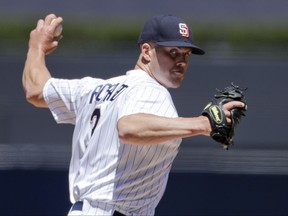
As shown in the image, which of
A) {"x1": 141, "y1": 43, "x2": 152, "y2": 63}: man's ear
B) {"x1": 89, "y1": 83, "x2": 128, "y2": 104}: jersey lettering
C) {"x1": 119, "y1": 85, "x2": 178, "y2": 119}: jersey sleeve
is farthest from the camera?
{"x1": 141, "y1": 43, "x2": 152, "y2": 63}: man's ear

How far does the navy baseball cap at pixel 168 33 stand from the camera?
137 inches

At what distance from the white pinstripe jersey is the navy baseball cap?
15cm

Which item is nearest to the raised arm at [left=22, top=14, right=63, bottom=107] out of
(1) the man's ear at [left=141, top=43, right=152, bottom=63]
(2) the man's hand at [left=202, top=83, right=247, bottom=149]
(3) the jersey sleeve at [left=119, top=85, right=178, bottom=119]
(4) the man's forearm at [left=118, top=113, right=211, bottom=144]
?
(1) the man's ear at [left=141, top=43, right=152, bottom=63]

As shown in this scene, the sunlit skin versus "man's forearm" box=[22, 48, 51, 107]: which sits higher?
the sunlit skin

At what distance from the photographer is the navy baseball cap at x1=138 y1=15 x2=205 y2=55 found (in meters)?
3.47

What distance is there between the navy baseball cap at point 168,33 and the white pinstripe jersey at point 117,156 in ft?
0.49

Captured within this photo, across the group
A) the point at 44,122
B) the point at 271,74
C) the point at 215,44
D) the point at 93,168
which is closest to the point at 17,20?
the point at 215,44

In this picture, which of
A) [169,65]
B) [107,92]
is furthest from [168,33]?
[107,92]

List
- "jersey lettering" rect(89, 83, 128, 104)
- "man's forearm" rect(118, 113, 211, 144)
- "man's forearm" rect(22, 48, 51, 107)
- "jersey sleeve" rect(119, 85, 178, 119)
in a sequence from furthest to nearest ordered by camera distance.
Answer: "man's forearm" rect(22, 48, 51, 107) → "jersey lettering" rect(89, 83, 128, 104) → "jersey sleeve" rect(119, 85, 178, 119) → "man's forearm" rect(118, 113, 211, 144)

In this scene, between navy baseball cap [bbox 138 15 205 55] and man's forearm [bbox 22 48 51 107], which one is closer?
navy baseball cap [bbox 138 15 205 55]

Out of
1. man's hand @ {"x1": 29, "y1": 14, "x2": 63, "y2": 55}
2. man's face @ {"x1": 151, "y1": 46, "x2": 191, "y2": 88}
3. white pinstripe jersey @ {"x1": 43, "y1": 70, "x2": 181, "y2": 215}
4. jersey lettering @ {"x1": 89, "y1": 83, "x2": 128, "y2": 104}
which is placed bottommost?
white pinstripe jersey @ {"x1": 43, "y1": 70, "x2": 181, "y2": 215}

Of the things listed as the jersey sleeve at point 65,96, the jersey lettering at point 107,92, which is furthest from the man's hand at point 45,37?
the jersey lettering at point 107,92

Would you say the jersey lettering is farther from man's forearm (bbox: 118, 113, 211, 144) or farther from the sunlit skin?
man's forearm (bbox: 118, 113, 211, 144)

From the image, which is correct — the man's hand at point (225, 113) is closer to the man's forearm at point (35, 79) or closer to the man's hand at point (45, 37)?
the man's forearm at point (35, 79)
